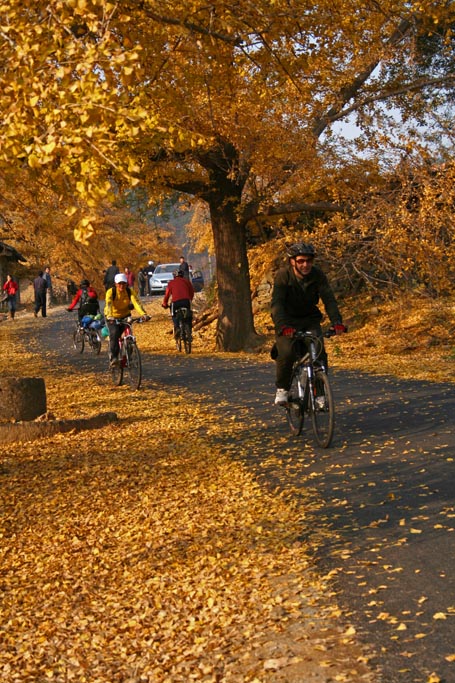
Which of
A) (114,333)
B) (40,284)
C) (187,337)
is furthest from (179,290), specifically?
(40,284)

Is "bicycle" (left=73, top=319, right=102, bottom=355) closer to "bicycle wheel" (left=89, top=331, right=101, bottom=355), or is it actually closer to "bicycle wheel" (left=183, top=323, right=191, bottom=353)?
"bicycle wheel" (left=89, top=331, right=101, bottom=355)

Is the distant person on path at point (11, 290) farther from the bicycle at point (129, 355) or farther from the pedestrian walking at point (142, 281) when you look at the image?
the bicycle at point (129, 355)

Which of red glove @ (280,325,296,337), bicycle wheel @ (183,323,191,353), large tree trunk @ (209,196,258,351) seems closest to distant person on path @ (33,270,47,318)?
bicycle wheel @ (183,323,191,353)

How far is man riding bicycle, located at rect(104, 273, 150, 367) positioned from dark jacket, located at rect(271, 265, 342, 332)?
6119 mm

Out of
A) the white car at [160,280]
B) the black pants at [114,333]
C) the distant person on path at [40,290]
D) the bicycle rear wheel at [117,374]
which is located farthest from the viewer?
the white car at [160,280]

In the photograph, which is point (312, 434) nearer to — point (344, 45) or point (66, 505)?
point (66, 505)

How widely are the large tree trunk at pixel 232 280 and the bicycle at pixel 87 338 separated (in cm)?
Result: 315

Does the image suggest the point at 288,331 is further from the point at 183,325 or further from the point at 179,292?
the point at 183,325

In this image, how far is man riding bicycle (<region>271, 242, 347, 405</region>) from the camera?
949 centimetres

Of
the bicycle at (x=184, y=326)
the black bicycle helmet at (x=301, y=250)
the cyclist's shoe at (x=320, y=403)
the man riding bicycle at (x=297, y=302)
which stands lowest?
the cyclist's shoe at (x=320, y=403)

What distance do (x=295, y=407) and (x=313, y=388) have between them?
0.55m

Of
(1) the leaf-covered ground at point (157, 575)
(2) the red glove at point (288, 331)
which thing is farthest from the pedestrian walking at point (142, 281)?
(2) the red glove at point (288, 331)

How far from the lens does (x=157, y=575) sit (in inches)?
237

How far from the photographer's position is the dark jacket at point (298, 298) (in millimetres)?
9570
